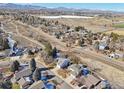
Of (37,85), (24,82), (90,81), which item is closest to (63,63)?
(90,81)

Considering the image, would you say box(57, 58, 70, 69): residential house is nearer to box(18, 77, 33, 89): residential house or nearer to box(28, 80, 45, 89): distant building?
box(18, 77, 33, 89): residential house

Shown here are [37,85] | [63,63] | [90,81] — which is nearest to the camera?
[37,85]

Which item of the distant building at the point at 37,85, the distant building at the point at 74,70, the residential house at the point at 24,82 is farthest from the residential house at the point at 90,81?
the residential house at the point at 24,82

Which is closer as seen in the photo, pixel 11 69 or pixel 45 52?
pixel 11 69

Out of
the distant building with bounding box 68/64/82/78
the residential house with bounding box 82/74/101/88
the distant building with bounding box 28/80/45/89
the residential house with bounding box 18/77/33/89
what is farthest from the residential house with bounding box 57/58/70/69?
the distant building with bounding box 28/80/45/89

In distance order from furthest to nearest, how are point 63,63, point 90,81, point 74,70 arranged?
point 63,63, point 74,70, point 90,81

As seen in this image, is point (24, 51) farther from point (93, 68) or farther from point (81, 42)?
point (81, 42)

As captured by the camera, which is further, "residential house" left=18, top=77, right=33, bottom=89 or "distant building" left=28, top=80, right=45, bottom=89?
"residential house" left=18, top=77, right=33, bottom=89

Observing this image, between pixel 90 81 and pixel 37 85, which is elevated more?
pixel 37 85

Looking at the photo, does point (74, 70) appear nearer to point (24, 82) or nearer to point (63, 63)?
point (63, 63)

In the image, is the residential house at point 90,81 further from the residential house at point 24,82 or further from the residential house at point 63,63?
the residential house at point 24,82
